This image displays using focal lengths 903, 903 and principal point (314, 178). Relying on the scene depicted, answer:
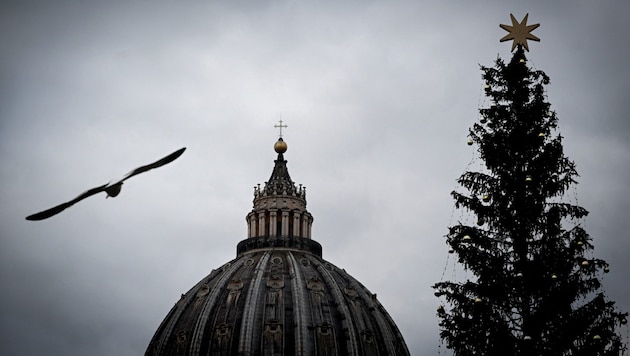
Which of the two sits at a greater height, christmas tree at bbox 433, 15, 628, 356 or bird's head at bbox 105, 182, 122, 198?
christmas tree at bbox 433, 15, 628, 356

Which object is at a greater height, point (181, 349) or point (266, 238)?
point (266, 238)

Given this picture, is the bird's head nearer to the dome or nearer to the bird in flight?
the bird in flight

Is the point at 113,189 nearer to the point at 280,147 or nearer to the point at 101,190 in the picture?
the point at 101,190

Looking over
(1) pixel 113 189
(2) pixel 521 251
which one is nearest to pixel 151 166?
(1) pixel 113 189

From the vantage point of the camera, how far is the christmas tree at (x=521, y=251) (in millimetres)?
26328

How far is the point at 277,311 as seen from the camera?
102 meters

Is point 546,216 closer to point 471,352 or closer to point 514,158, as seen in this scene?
point 514,158

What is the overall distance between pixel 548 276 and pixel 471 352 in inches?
127

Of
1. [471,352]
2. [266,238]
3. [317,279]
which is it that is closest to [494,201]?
[471,352]

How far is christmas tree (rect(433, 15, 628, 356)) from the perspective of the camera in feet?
86.4

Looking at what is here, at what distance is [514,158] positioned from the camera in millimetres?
29328

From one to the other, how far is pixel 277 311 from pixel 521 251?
75515 mm

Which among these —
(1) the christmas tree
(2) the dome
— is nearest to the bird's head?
(1) the christmas tree

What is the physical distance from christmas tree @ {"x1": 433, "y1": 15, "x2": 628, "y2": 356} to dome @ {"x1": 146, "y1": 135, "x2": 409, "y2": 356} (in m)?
69.4
